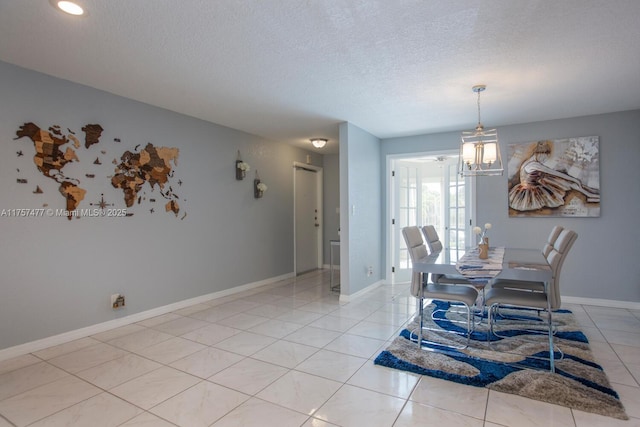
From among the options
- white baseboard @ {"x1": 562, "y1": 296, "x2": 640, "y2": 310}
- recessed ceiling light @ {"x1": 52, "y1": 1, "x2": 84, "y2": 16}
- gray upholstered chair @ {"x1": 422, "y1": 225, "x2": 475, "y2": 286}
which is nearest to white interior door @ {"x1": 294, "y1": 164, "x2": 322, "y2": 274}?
gray upholstered chair @ {"x1": 422, "y1": 225, "x2": 475, "y2": 286}

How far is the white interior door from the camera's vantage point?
614 cm

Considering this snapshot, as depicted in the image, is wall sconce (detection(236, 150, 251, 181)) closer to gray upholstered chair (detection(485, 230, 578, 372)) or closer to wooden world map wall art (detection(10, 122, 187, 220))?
wooden world map wall art (detection(10, 122, 187, 220))

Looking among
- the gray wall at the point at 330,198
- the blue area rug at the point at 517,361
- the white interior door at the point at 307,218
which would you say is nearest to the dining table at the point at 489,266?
the blue area rug at the point at 517,361

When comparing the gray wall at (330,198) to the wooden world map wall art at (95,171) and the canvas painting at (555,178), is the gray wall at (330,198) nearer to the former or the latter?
the canvas painting at (555,178)

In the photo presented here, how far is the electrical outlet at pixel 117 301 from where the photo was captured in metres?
3.35

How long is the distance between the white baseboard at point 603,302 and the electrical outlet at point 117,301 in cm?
512

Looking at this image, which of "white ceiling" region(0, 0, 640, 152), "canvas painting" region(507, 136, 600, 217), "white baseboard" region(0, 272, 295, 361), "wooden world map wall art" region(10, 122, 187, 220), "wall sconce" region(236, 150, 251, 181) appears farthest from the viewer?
"wall sconce" region(236, 150, 251, 181)

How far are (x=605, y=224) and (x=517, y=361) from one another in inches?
105

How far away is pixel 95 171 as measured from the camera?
10.6ft

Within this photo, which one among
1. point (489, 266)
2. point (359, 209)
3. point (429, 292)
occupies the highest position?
point (359, 209)

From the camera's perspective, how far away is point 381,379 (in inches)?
91.5

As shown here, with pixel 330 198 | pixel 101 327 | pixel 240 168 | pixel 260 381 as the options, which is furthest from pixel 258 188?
pixel 260 381

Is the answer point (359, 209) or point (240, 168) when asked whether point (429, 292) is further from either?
point (240, 168)

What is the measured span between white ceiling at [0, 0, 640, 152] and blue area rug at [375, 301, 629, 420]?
229cm
